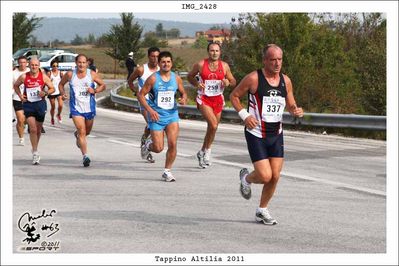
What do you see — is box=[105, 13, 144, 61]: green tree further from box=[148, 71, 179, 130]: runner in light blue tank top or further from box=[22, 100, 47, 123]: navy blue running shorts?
box=[148, 71, 179, 130]: runner in light blue tank top

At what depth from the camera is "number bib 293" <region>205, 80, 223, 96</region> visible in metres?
13.8

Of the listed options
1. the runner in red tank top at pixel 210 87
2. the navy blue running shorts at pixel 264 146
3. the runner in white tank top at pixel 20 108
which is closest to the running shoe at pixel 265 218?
the navy blue running shorts at pixel 264 146

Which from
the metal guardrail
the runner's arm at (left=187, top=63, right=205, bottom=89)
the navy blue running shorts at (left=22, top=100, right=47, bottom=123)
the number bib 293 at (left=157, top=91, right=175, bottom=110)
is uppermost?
the runner's arm at (left=187, top=63, right=205, bottom=89)

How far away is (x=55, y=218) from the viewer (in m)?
9.16

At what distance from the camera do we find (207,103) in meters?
14.0

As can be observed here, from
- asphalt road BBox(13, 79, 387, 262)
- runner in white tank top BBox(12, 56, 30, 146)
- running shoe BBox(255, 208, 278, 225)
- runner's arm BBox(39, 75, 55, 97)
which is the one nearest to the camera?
asphalt road BBox(13, 79, 387, 262)

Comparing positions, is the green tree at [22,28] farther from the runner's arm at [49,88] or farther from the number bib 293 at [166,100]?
the number bib 293 at [166,100]

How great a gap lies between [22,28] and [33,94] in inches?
1919

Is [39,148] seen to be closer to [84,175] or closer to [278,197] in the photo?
[84,175]

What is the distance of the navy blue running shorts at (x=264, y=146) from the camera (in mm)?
8711

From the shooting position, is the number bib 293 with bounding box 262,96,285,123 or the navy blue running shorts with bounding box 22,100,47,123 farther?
the navy blue running shorts with bounding box 22,100,47,123

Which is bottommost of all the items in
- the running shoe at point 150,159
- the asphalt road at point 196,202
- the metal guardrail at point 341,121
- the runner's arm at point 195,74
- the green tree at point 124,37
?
the asphalt road at point 196,202

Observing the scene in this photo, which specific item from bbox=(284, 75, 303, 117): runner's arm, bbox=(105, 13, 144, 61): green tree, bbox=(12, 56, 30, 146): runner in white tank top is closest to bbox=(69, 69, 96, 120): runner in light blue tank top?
bbox=(12, 56, 30, 146): runner in white tank top

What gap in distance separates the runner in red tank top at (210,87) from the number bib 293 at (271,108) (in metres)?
5.04
